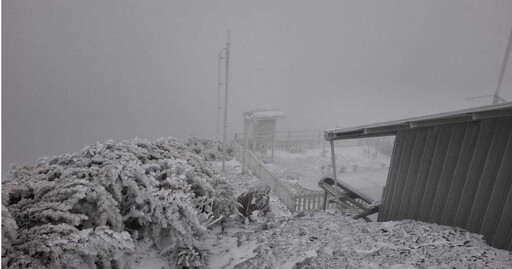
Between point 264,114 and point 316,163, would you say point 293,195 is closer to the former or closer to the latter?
point 264,114

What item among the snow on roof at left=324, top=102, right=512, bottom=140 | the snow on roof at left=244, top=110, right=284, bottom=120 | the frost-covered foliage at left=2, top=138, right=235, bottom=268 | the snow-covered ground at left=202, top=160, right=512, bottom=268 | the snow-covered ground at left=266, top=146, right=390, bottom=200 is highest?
the snow on roof at left=324, top=102, right=512, bottom=140

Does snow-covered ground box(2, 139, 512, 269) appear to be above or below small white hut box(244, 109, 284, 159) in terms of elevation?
above

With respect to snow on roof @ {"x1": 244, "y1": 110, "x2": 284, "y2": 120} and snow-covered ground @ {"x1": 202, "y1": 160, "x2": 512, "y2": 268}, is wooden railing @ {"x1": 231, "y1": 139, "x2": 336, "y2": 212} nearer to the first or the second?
snow on roof @ {"x1": 244, "y1": 110, "x2": 284, "y2": 120}

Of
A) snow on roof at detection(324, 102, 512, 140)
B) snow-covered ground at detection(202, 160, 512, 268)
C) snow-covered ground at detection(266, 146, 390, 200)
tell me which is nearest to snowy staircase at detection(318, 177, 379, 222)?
snow-covered ground at detection(202, 160, 512, 268)

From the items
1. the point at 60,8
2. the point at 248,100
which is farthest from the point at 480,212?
the point at 60,8

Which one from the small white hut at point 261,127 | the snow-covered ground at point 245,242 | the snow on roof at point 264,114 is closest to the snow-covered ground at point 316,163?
the small white hut at point 261,127

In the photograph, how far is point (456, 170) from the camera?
549 cm

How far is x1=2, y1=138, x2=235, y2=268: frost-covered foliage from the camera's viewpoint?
343 centimetres

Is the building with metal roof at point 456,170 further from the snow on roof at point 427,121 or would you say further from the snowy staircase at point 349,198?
the snowy staircase at point 349,198

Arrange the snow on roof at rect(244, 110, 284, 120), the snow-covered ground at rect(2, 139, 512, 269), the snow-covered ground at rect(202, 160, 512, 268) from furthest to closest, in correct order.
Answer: the snow on roof at rect(244, 110, 284, 120)
the snow-covered ground at rect(202, 160, 512, 268)
the snow-covered ground at rect(2, 139, 512, 269)

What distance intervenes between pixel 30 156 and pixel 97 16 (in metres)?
108

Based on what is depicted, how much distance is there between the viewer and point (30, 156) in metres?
32.8

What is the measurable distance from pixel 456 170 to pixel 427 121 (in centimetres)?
105

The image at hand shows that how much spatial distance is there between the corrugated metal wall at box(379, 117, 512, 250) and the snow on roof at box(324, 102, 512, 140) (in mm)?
288
